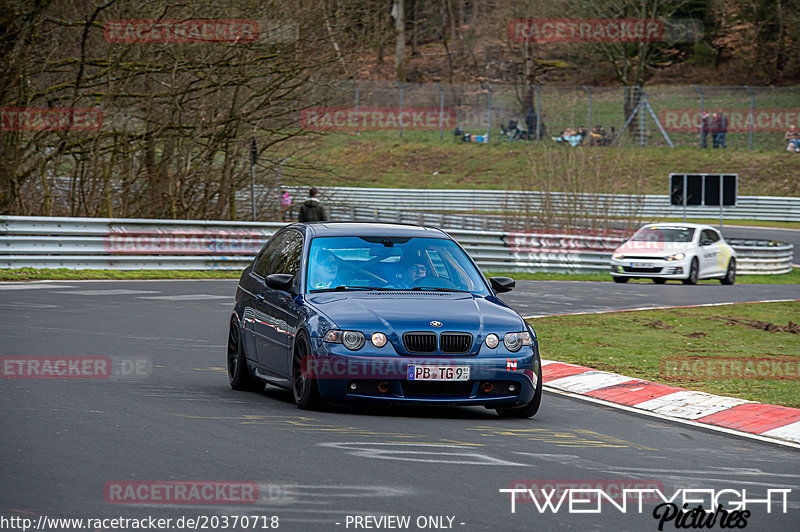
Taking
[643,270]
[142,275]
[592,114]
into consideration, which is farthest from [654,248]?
[592,114]

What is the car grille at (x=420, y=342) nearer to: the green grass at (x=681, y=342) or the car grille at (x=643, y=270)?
the green grass at (x=681, y=342)

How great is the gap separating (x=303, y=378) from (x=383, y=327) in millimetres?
757

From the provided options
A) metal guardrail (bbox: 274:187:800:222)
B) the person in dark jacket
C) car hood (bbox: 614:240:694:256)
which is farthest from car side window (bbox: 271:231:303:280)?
metal guardrail (bbox: 274:187:800:222)

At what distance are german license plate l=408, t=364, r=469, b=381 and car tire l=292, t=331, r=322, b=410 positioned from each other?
2.41ft

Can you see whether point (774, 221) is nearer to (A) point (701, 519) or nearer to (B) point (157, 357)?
(B) point (157, 357)

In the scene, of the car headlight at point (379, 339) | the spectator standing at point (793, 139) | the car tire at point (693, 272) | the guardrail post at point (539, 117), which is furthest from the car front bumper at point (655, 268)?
the spectator standing at point (793, 139)

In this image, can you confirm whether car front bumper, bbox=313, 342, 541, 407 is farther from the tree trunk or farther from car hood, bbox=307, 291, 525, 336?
the tree trunk

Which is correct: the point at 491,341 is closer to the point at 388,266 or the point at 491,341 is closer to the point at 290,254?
the point at 388,266

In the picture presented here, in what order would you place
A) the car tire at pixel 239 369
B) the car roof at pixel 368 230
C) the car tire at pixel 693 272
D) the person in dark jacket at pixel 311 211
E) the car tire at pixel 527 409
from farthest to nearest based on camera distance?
1. the car tire at pixel 693 272
2. the person in dark jacket at pixel 311 211
3. the car tire at pixel 239 369
4. the car roof at pixel 368 230
5. the car tire at pixel 527 409

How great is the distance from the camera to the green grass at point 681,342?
12.0 metres

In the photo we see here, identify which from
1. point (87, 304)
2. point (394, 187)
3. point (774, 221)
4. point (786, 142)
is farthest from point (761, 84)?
point (87, 304)

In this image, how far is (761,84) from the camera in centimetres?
7175

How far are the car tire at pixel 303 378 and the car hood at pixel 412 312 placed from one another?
29 cm

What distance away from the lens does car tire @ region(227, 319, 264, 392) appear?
34.4ft
